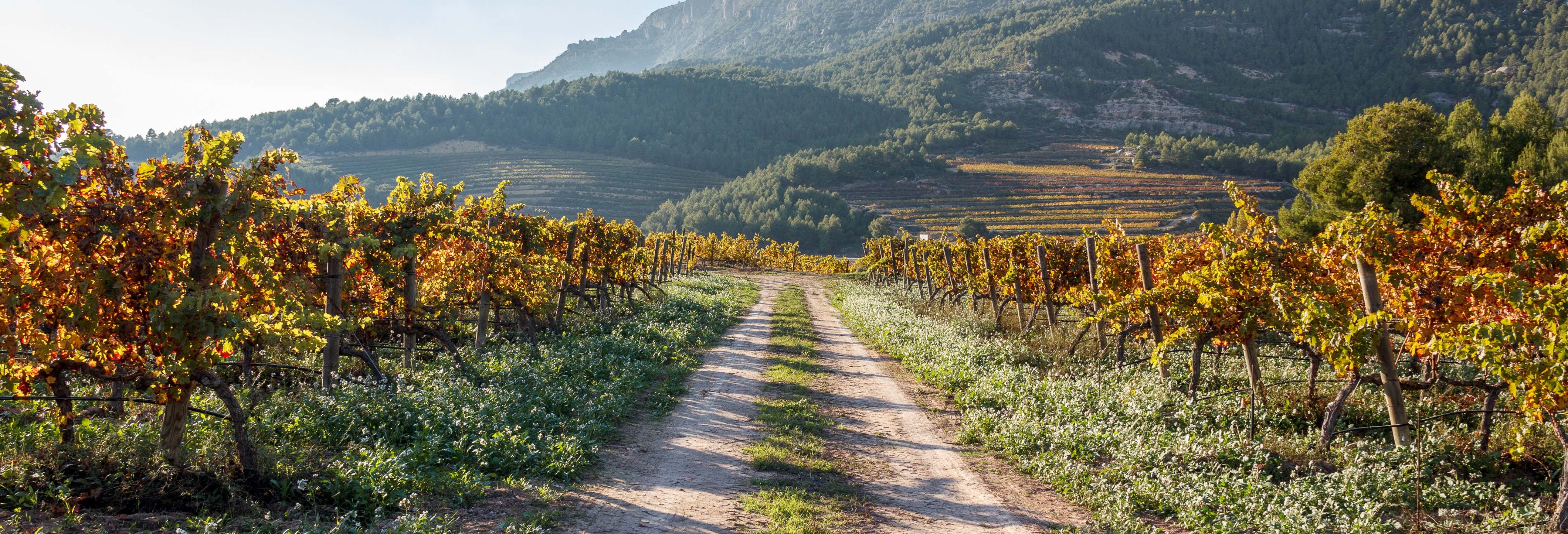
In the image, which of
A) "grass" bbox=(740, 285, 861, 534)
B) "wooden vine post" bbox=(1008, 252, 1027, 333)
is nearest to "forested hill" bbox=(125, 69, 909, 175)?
"wooden vine post" bbox=(1008, 252, 1027, 333)

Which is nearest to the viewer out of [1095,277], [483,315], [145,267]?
[145,267]

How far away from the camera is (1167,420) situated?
7.71 metres

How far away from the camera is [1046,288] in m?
14.1

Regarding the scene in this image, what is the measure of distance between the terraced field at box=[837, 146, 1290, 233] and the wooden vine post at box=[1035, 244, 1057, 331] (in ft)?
195

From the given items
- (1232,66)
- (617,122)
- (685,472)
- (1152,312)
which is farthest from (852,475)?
(1232,66)

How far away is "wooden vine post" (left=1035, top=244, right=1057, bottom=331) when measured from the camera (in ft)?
45.8

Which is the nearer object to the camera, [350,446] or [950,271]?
[350,446]

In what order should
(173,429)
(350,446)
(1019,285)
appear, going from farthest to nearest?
(1019,285)
(350,446)
(173,429)

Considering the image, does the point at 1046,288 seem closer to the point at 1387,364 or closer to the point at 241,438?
the point at 1387,364

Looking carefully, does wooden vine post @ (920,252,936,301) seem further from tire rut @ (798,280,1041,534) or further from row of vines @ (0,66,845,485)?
row of vines @ (0,66,845,485)

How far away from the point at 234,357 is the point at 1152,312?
476 inches

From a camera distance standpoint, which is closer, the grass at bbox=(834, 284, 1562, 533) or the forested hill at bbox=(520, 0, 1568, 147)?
the grass at bbox=(834, 284, 1562, 533)

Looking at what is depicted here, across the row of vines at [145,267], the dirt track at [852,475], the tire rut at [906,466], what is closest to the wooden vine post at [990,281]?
the tire rut at [906,466]

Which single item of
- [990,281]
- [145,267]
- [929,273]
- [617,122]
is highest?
[617,122]
